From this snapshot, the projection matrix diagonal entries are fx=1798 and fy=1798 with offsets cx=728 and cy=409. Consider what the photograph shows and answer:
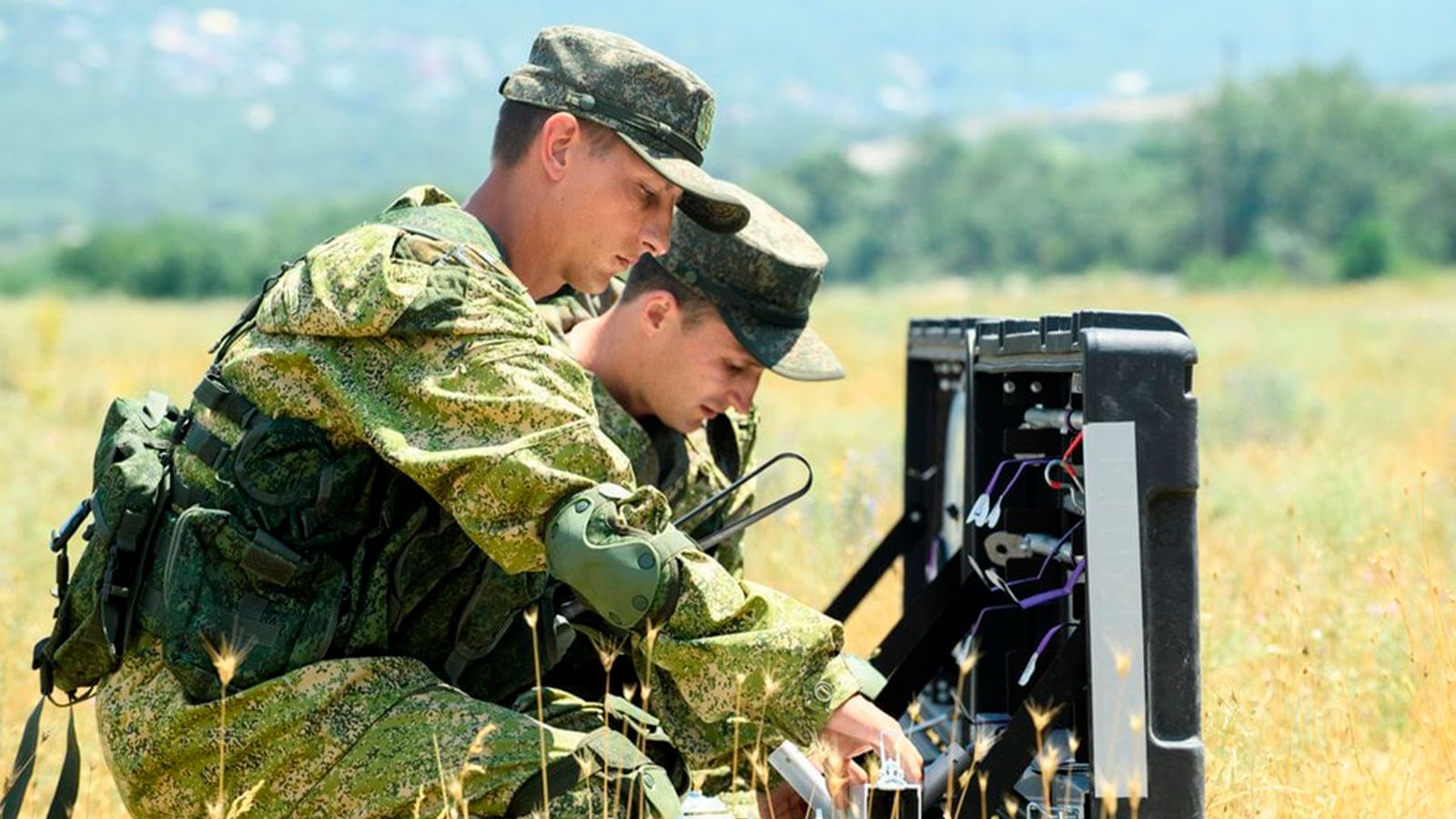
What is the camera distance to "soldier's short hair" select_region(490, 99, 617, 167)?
3240 mm

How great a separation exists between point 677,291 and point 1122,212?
361 feet

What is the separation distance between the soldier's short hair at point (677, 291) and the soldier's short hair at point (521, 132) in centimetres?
91

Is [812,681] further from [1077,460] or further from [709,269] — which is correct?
[709,269]

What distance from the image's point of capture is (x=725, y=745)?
3422 mm

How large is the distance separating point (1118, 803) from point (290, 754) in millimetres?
1361

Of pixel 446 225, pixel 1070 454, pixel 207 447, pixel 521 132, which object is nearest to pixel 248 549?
pixel 207 447

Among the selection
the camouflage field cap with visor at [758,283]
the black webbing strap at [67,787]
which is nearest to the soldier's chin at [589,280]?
the camouflage field cap with visor at [758,283]

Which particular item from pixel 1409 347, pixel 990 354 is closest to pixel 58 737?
pixel 990 354

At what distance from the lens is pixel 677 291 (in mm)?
4270

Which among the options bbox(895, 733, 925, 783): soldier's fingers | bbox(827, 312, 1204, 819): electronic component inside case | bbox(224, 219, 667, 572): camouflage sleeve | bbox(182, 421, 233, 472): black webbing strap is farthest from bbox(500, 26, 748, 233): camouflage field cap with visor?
bbox(895, 733, 925, 783): soldier's fingers

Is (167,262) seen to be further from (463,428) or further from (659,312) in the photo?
(463,428)

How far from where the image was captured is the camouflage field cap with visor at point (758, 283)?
13.9 ft

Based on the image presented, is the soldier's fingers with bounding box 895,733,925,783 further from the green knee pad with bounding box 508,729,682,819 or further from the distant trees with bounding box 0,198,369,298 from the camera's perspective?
the distant trees with bounding box 0,198,369,298

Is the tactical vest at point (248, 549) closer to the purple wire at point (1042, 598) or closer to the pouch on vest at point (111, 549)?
the pouch on vest at point (111, 549)
